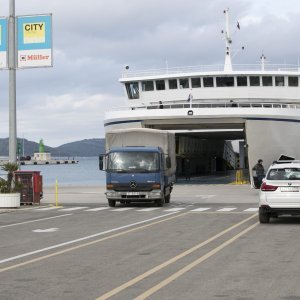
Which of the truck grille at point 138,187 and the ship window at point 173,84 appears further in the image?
the ship window at point 173,84

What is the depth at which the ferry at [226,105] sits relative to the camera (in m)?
41.0

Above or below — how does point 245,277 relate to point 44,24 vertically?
below

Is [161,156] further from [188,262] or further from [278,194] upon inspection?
[188,262]

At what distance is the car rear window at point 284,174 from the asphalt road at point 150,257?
1213 millimetres

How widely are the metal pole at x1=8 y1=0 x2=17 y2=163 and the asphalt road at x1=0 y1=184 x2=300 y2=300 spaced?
797cm

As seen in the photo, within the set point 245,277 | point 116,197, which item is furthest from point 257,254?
point 116,197

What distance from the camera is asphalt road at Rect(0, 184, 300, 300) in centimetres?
823

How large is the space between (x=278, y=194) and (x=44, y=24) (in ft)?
45.6

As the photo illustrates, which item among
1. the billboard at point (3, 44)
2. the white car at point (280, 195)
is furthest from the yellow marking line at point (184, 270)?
the billboard at point (3, 44)

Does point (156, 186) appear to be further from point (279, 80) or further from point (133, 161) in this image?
point (279, 80)

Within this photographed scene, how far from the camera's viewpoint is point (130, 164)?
2592 centimetres

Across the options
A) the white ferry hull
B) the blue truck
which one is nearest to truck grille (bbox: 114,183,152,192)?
the blue truck

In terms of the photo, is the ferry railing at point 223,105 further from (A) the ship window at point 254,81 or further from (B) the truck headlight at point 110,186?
(B) the truck headlight at point 110,186

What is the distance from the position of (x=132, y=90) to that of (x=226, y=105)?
22.0ft
